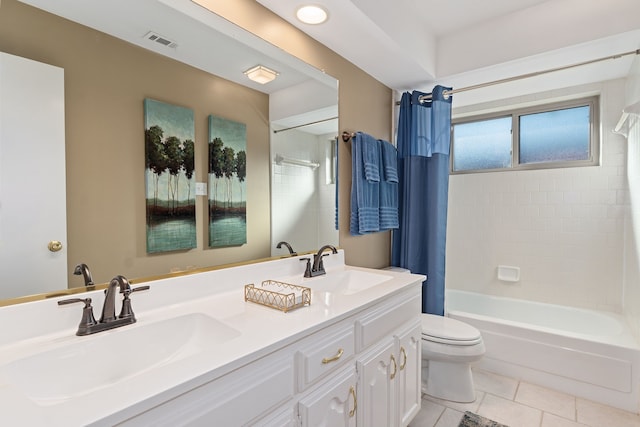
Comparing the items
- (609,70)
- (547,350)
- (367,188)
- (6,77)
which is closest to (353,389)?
(367,188)

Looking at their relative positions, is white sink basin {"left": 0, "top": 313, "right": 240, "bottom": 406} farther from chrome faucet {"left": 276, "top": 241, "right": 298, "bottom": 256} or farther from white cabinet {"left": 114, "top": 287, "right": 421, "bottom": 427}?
chrome faucet {"left": 276, "top": 241, "right": 298, "bottom": 256}

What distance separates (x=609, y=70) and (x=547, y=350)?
201 centimetres

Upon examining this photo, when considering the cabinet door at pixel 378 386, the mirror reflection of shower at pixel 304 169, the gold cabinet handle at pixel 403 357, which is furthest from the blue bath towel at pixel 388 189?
the cabinet door at pixel 378 386

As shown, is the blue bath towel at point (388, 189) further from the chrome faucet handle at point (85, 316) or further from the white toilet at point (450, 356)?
the chrome faucet handle at point (85, 316)

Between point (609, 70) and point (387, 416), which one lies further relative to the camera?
point (609, 70)

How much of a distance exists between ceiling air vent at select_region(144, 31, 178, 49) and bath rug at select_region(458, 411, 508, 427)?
93.1 inches

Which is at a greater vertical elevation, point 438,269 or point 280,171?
point 280,171

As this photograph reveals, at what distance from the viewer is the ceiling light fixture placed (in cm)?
154

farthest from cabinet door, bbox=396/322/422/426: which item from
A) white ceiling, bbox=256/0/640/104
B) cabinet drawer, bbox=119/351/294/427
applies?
white ceiling, bbox=256/0/640/104

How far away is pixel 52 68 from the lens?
97 cm

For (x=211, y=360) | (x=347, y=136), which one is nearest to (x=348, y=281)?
(x=347, y=136)

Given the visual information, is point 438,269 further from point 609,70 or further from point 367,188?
point 609,70

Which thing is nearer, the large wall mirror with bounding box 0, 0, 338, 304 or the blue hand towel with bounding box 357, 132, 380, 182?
the large wall mirror with bounding box 0, 0, 338, 304

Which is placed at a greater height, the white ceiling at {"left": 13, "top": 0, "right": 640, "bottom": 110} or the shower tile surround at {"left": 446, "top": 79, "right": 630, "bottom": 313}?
the white ceiling at {"left": 13, "top": 0, "right": 640, "bottom": 110}
